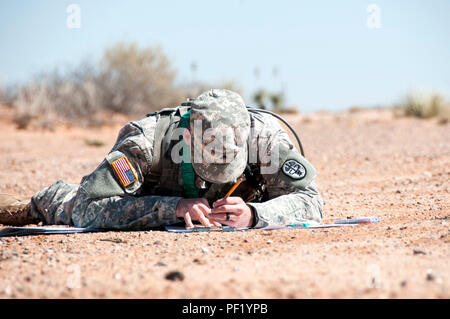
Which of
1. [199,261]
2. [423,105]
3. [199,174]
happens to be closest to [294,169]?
[199,174]

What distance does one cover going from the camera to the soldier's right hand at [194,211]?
2.96 meters

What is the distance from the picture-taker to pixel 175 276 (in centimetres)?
220

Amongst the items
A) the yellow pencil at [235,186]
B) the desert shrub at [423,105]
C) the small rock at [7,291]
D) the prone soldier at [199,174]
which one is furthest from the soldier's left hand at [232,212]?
the desert shrub at [423,105]

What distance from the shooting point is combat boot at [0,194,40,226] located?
154 inches

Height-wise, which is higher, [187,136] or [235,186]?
[187,136]

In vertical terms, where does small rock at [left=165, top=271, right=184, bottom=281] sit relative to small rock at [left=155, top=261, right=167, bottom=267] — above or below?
above

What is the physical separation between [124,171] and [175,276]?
1.06 m

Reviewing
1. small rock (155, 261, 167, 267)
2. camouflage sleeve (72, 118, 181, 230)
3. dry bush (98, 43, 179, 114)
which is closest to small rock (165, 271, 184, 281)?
small rock (155, 261, 167, 267)

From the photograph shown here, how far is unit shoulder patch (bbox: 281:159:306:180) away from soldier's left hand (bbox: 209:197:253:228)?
1.21 feet

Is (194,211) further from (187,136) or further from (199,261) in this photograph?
(199,261)

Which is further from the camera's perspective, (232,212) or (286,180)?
(286,180)

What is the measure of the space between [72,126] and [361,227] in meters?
10.4

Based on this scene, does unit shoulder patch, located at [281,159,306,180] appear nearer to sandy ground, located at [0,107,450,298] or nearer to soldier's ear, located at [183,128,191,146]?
sandy ground, located at [0,107,450,298]

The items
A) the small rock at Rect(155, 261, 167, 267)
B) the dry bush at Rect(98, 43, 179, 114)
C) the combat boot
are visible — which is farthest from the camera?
the dry bush at Rect(98, 43, 179, 114)
